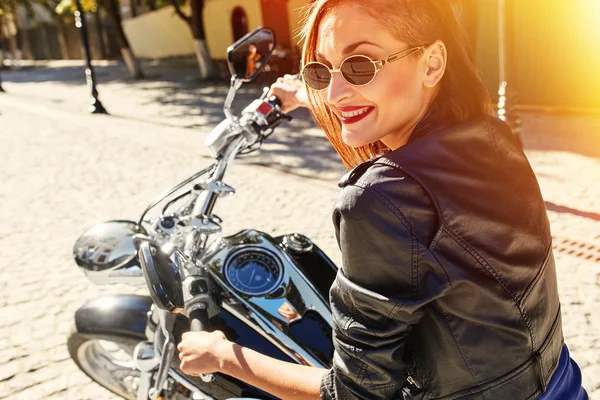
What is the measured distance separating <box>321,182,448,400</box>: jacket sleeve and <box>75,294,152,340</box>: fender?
1417 millimetres

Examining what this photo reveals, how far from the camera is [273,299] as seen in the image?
6.30ft

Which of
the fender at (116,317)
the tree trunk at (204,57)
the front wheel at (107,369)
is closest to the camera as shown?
the fender at (116,317)

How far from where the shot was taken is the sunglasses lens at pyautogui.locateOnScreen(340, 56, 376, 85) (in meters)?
1.09

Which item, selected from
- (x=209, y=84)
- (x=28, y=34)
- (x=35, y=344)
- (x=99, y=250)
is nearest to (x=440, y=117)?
(x=99, y=250)

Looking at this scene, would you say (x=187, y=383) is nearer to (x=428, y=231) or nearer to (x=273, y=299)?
(x=273, y=299)

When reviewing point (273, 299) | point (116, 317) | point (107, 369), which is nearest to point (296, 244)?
point (273, 299)

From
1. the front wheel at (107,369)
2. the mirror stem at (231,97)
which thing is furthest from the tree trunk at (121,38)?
the mirror stem at (231,97)

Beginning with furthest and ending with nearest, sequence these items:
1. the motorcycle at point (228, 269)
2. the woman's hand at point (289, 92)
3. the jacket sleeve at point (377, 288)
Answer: the woman's hand at point (289, 92)
the motorcycle at point (228, 269)
the jacket sleeve at point (377, 288)

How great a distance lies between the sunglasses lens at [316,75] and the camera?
1.24 m

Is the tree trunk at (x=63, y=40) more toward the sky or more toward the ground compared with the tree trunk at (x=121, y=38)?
more toward the ground

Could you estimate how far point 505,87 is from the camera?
6.80 meters

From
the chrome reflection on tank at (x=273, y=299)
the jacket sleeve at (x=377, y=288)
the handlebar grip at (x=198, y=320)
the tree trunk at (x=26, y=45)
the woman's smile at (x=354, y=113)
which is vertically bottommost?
the tree trunk at (x=26, y=45)

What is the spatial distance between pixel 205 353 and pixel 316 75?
29.8 inches

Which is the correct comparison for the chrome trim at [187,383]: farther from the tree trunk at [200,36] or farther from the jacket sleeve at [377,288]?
the tree trunk at [200,36]
